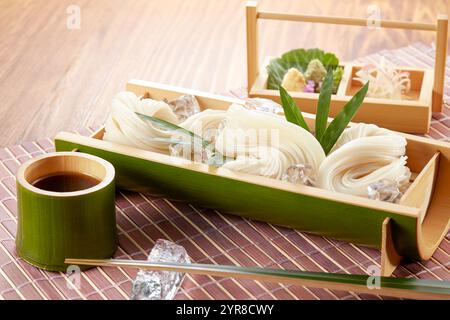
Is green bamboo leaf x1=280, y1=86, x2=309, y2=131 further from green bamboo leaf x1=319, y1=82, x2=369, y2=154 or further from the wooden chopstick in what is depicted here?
the wooden chopstick

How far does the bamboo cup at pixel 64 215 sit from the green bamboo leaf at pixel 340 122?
372mm

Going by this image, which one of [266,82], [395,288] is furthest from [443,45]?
[395,288]

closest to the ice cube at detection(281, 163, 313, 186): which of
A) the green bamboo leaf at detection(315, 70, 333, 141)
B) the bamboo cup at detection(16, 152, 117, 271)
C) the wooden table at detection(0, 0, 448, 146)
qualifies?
the green bamboo leaf at detection(315, 70, 333, 141)

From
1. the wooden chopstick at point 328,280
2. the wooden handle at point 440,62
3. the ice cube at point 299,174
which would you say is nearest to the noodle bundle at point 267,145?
the ice cube at point 299,174

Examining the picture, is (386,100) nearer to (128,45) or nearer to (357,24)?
(357,24)

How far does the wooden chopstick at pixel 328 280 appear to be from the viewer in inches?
51.1

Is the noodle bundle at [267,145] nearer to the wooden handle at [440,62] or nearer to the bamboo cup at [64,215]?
the bamboo cup at [64,215]

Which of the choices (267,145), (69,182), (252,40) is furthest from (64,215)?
(252,40)

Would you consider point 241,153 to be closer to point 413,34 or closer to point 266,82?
point 266,82

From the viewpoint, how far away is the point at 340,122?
1559 mm

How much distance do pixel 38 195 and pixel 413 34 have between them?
150 cm

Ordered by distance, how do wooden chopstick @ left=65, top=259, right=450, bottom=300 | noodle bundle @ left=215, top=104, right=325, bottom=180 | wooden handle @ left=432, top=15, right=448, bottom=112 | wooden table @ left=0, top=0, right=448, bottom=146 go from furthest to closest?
wooden table @ left=0, top=0, right=448, bottom=146
wooden handle @ left=432, top=15, right=448, bottom=112
noodle bundle @ left=215, top=104, right=325, bottom=180
wooden chopstick @ left=65, top=259, right=450, bottom=300

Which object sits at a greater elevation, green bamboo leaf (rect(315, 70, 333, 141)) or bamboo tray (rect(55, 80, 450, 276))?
green bamboo leaf (rect(315, 70, 333, 141))

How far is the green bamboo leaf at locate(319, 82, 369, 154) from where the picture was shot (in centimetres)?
155
